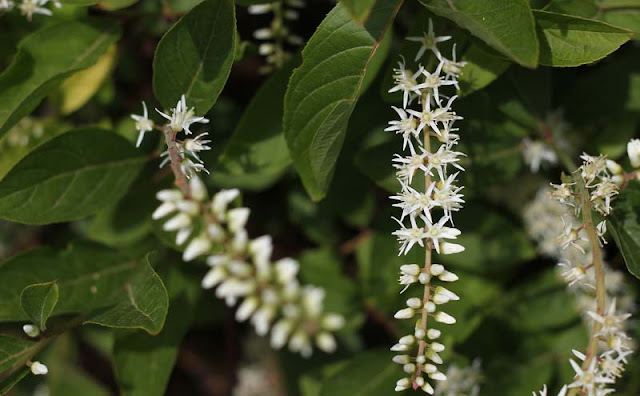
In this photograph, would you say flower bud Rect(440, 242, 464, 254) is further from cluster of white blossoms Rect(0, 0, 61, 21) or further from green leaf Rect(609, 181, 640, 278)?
cluster of white blossoms Rect(0, 0, 61, 21)

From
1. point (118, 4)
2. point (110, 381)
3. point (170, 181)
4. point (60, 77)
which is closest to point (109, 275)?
point (170, 181)

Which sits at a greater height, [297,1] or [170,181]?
[297,1]

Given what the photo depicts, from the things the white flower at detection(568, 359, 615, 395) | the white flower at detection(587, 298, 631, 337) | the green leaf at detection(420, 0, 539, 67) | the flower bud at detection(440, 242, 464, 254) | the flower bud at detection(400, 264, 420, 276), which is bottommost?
the white flower at detection(568, 359, 615, 395)

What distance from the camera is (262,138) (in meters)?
1.92

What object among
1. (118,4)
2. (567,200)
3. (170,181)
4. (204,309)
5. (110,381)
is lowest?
(110,381)

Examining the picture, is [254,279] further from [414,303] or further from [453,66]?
[453,66]

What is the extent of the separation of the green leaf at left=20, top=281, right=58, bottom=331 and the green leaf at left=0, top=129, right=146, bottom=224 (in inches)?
10.5

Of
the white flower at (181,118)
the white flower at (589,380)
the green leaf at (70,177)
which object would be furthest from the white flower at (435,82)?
the green leaf at (70,177)

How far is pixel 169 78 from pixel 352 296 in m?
1.00

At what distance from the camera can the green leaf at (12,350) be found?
154cm

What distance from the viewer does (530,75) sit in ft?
6.41

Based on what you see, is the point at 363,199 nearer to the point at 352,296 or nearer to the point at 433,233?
the point at 352,296

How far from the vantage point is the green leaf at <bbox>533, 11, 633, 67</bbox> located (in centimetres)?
154

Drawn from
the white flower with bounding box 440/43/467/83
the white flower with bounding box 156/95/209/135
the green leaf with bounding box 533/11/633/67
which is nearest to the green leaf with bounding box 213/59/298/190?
the white flower with bounding box 156/95/209/135
